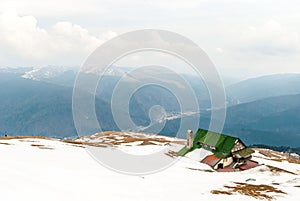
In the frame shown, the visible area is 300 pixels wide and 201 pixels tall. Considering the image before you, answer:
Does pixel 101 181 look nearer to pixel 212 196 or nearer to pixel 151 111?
pixel 151 111

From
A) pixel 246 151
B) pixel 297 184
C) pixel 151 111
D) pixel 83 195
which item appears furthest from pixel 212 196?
pixel 246 151

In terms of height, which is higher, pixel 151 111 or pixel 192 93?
pixel 192 93

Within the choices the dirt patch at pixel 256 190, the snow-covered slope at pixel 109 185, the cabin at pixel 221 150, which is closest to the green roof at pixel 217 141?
the cabin at pixel 221 150

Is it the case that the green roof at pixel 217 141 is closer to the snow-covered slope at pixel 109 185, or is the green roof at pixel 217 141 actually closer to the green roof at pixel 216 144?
the green roof at pixel 216 144

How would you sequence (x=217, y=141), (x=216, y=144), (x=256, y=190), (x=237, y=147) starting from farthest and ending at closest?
(x=217, y=141) → (x=216, y=144) → (x=237, y=147) → (x=256, y=190)

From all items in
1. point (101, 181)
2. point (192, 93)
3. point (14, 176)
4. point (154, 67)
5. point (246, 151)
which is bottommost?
point (246, 151)

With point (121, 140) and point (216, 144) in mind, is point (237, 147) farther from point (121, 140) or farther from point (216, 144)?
point (121, 140)

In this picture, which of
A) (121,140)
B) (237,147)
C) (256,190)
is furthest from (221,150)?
(121,140)
